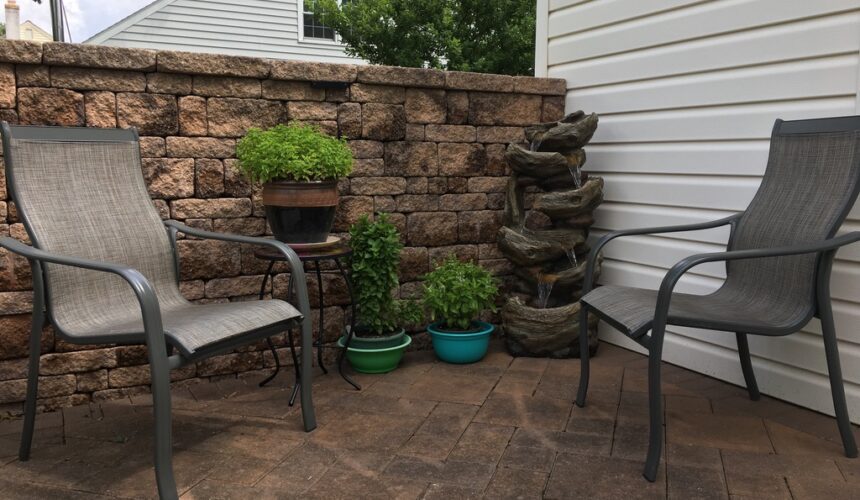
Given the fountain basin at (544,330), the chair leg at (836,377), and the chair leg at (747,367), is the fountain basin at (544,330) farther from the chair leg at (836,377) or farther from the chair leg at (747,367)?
the chair leg at (836,377)

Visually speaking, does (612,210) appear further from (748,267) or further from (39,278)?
(39,278)

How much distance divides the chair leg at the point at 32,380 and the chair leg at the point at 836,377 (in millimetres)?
2563

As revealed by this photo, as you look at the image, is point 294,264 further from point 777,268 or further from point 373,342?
point 777,268

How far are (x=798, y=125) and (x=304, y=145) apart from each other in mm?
1921

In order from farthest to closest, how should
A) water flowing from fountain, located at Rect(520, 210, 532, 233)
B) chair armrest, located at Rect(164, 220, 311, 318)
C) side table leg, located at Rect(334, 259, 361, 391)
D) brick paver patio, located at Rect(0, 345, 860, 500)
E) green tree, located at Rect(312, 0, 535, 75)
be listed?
green tree, located at Rect(312, 0, 535, 75)
water flowing from fountain, located at Rect(520, 210, 532, 233)
side table leg, located at Rect(334, 259, 361, 391)
chair armrest, located at Rect(164, 220, 311, 318)
brick paver patio, located at Rect(0, 345, 860, 500)

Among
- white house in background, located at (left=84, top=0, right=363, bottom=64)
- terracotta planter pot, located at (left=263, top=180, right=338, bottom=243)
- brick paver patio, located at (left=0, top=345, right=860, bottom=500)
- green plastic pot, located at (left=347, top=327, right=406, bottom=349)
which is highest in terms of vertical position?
white house in background, located at (left=84, top=0, right=363, bottom=64)

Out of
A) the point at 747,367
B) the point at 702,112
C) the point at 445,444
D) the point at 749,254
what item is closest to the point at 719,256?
the point at 749,254

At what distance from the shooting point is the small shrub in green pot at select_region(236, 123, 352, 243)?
2.76m

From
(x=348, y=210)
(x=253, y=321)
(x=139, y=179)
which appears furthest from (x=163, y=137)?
(x=253, y=321)

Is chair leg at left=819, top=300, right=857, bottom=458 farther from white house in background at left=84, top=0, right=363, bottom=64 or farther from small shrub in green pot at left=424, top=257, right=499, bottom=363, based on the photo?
white house in background at left=84, top=0, right=363, bottom=64

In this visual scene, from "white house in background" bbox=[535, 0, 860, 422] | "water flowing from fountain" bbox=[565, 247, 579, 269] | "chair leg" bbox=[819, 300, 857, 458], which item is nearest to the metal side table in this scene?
"water flowing from fountain" bbox=[565, 247, 579, 269]

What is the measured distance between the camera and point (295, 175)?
2.77m

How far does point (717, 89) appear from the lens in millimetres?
3020

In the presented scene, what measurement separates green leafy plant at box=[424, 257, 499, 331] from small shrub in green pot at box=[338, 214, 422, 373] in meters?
0.20
